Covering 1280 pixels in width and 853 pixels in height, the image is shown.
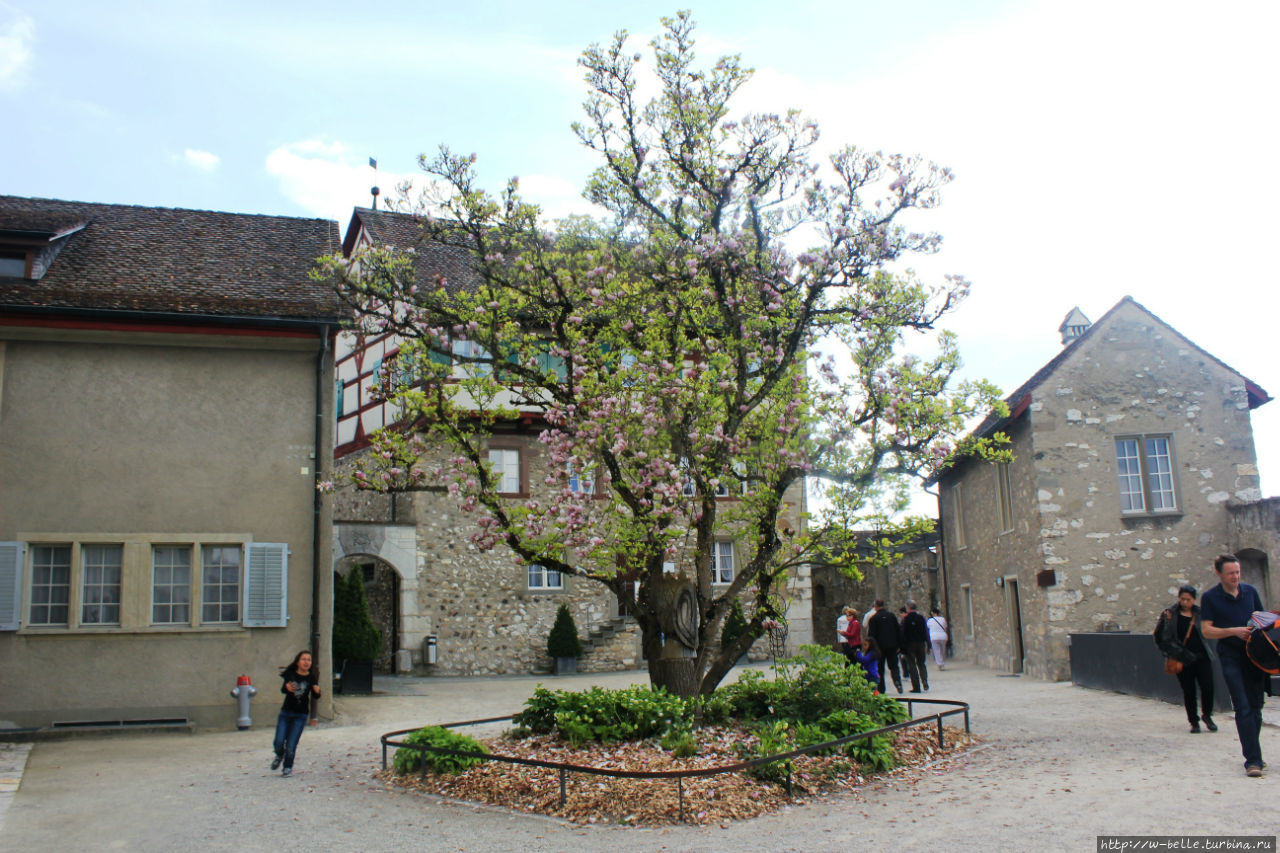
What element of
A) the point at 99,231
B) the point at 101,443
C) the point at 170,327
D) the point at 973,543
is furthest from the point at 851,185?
the point at 973,543

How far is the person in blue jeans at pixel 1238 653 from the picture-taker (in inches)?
314

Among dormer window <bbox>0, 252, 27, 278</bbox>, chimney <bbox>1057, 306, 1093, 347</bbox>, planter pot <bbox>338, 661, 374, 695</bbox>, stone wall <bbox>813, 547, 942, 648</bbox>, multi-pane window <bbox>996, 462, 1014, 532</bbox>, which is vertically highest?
chimney <bbox>1057, 306, 1093, 347</bbox>

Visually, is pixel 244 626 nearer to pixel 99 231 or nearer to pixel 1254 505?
pixel 99 231

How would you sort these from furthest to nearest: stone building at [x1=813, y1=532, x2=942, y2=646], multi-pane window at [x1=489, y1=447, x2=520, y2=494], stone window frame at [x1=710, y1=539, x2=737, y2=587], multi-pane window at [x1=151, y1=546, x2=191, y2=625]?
stone building at [x1=813, y1=532, x2=942, y2=646] → stone window frame at [x1=710, y1=539, x2=737, y2=587] → multi-pane window at [x1=489, y1=447, x2=520, y2=494] → multi-pane window at [x1=151, y1=546, x2=191, y2=625]

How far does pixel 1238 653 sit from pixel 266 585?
11.5 metres

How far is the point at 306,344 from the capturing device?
15.1 meters

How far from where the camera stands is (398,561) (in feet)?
75.9

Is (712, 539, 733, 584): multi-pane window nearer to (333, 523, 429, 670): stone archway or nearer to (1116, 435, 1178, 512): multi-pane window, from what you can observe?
(333, 523, 429, 670): stone archway

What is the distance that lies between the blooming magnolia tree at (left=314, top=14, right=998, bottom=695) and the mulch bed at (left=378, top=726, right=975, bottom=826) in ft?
5.42

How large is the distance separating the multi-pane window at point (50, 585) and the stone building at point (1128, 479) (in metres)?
14.9

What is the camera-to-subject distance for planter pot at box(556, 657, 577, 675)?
23891 millimetres

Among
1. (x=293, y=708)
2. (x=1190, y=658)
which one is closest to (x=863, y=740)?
(x=1190, y=658)

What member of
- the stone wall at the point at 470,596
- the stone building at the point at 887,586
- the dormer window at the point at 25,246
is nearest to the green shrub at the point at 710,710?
the dormer window at the point at 25,246

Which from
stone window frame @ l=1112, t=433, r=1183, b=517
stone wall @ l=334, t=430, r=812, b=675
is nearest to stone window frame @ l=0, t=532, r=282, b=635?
stone wall @ l=334, t=430, r=812, b=675
